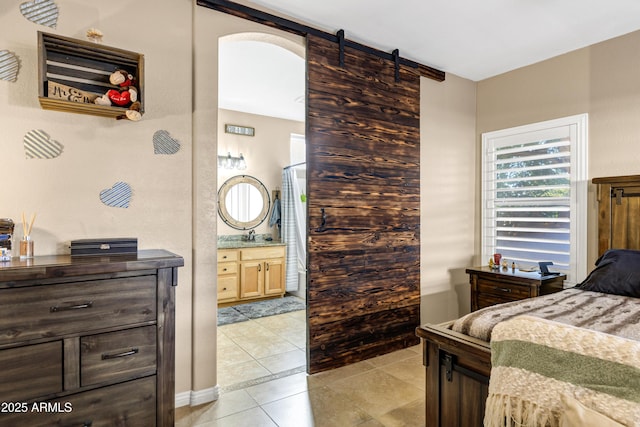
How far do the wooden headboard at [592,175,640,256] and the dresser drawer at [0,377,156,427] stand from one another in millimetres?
3528

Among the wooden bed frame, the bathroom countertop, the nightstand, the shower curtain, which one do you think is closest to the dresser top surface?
the wooden bed frame

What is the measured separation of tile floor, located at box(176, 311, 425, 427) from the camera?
2.29 metres

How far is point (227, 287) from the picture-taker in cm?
504

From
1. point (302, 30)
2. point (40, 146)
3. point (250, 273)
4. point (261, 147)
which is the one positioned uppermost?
point (302, 30)

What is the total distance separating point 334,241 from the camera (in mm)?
3084

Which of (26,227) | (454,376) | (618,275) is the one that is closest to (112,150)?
(26,227)

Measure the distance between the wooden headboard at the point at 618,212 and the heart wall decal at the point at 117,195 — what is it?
3.64 metres

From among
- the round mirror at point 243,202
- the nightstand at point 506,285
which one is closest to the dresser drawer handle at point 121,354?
the nightstand at point 506,285

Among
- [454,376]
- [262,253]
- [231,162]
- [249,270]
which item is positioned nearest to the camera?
[454,376]

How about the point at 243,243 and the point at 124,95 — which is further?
the point at 243,243

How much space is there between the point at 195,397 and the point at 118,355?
2.89 ft

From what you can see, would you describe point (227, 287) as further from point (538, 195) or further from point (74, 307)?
point (538, 195)

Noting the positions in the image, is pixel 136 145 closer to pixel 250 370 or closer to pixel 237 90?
pixel 250 370

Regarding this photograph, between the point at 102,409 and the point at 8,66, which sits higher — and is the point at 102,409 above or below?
below
